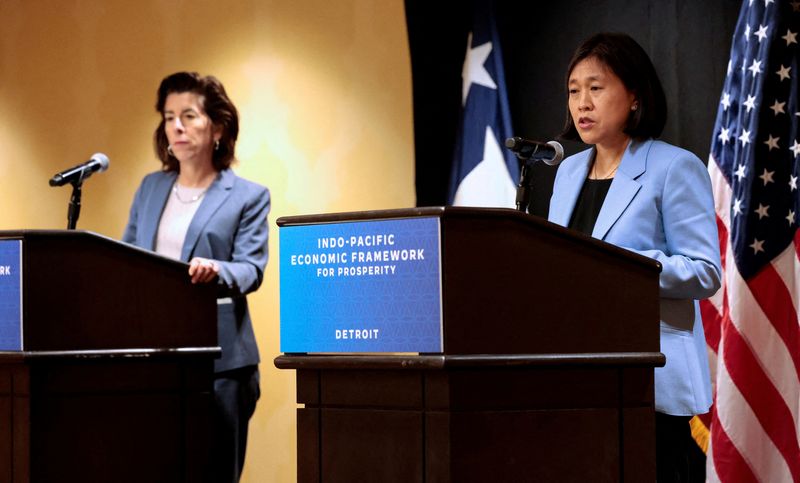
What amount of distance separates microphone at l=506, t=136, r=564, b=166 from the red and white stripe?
1.41 m

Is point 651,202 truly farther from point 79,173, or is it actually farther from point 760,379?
point 79,173

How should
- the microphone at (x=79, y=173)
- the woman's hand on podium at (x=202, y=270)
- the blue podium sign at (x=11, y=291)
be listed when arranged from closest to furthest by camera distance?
the blue podium sign at (x=11, y=291) → the woman's hand on podium at (x=202, y=270) → the microphone at (x=79, y=173)

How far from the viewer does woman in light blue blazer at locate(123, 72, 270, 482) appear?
11.6ft

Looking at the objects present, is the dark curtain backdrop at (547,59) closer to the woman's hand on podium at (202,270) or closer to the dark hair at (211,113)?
the dark hair at (211,113)

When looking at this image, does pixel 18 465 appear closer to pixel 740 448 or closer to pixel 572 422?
pixel 572 422

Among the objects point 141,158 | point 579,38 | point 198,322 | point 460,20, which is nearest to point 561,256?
point 198,322

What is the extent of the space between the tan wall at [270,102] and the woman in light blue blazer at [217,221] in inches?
44.3

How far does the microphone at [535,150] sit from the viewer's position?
2.22m

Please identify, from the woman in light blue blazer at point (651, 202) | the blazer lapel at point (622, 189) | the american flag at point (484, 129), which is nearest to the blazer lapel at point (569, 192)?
the woman in light blue blazer at point (651, 202)

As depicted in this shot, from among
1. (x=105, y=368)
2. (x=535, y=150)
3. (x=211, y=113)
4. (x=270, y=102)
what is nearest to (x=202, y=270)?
(x=105, y=368)

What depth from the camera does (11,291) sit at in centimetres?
282

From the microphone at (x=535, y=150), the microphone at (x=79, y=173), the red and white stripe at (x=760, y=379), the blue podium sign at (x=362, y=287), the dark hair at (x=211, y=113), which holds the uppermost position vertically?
the dark hair at (x=211, y=113)

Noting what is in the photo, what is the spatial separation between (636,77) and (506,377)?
0.95 m

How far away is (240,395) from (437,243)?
1904 mm
